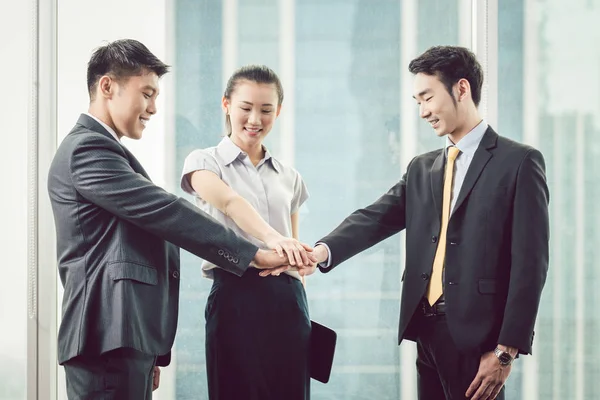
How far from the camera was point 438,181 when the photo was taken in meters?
2.00

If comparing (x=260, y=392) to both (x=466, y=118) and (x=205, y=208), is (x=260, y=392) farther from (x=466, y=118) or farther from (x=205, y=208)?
(x=466, y=118)

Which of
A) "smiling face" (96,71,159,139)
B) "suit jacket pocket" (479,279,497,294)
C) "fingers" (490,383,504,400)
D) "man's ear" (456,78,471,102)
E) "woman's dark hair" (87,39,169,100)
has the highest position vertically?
"woman's dark hair" (87,39,169,100)

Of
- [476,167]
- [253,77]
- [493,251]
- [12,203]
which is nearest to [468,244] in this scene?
[493,251]

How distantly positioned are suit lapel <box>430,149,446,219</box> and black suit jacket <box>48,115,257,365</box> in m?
0.63

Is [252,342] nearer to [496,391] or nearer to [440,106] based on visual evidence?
[496,391]

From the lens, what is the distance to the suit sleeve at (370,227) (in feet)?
7.10

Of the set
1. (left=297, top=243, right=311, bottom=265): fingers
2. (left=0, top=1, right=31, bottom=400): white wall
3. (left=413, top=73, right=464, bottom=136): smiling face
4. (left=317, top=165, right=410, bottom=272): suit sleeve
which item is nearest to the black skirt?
(left=297, top=243, right=311, bottom=265): fingers

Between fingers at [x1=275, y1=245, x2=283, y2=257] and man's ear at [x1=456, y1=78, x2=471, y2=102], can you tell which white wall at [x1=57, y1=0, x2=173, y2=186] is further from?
man's ear at [x1=456, y1=78, x2=471, y2=102]

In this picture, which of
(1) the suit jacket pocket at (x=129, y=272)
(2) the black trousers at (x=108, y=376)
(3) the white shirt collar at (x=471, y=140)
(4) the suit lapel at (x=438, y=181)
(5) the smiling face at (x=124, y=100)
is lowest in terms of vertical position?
(2) the black trousers at (x=108, y=376)

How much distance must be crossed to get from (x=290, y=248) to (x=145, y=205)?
0.46m

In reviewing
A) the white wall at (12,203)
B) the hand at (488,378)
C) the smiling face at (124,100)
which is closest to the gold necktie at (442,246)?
the hand at (488,378)

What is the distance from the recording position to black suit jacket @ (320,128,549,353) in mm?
1781

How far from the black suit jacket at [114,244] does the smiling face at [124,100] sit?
9 centimetres

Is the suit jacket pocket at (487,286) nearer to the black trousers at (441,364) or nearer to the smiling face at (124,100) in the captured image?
the black trousers at (441,364)
